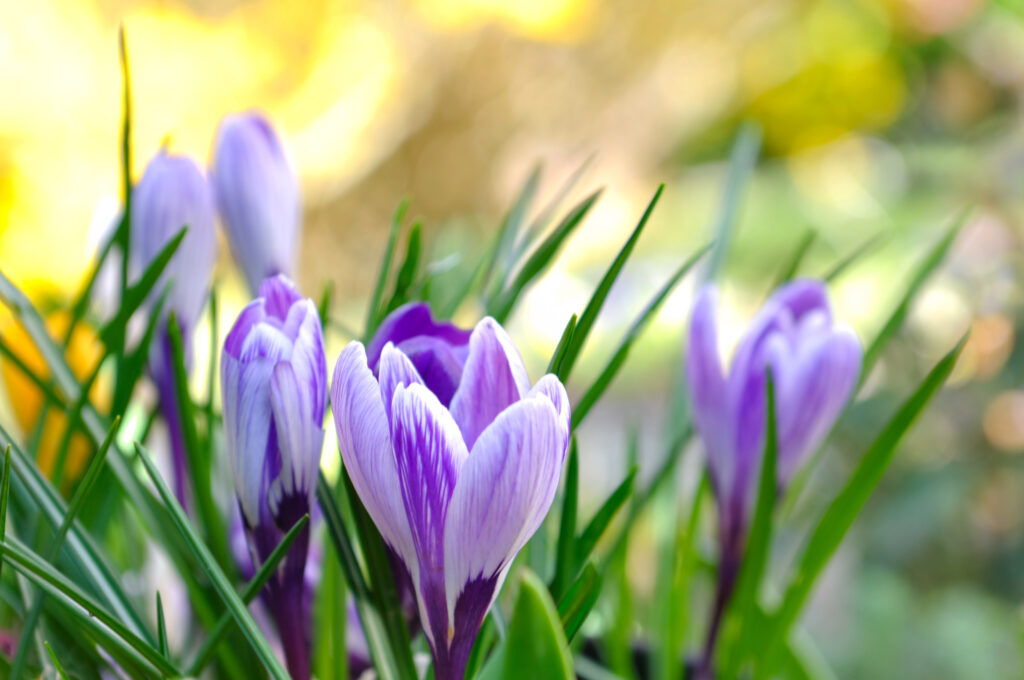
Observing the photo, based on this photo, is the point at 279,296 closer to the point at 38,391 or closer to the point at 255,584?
the point at 255,584

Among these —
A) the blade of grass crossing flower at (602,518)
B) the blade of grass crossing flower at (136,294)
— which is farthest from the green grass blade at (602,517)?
the blade of grass crossing flower at (136,294)

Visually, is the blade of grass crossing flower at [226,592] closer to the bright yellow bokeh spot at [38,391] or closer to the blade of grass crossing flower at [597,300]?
the blade of grass crossing flower at [597,300]

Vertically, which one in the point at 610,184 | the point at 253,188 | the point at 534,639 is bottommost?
the point at 534,639

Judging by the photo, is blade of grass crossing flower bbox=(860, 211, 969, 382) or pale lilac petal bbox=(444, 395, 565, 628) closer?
pale lilac petal bbox=(444, 395, 565, 628)

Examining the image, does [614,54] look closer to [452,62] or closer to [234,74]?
[452,62]

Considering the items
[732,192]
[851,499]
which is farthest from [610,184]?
[851,499]

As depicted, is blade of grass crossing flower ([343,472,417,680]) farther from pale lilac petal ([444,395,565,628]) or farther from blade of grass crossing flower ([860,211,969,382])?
blade of grass crossing flower ([860,211,969,382])

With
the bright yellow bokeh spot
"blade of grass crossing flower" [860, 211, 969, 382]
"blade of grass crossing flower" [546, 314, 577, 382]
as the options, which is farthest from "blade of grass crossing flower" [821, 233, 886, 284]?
the bright yellow bokeh spot

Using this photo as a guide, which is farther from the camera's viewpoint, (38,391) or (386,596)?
(38,391)
